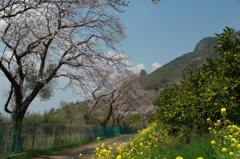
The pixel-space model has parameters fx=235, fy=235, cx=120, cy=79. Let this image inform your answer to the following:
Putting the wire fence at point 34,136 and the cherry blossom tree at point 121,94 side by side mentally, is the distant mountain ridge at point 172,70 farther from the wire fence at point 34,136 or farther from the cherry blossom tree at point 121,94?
the wire fence at point 34,136

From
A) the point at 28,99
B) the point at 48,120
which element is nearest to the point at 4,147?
the point at 28,99

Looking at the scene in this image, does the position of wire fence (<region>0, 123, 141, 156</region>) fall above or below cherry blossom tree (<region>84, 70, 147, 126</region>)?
below

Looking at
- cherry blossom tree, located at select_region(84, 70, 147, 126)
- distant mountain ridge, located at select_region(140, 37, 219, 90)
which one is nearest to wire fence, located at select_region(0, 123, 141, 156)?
cherry blossom tree, located at select_region(84, 70, 147, 126)

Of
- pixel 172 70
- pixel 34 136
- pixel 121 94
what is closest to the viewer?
pixel 34 136

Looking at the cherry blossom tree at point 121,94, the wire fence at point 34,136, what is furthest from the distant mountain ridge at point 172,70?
the wire fence at point 34,136

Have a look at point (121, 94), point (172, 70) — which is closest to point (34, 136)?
point (121, 94)

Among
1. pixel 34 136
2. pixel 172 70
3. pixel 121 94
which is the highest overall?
pixel 172 70

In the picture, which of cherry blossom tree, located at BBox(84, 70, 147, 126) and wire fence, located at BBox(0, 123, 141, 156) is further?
cherry blossom tree, located at BBox(84, 70, 147, 126)

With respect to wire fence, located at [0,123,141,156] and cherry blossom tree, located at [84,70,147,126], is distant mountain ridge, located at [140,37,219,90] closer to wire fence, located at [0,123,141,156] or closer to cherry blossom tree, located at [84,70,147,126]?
cherry blossom tree, located at [84,70,147,126]

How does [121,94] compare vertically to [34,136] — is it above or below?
above

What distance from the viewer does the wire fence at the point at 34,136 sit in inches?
405

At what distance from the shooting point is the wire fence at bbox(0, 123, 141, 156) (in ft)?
33.8

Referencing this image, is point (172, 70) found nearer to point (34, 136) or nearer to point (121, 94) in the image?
point (121, 94)

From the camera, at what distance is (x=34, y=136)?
1295 centimetres
